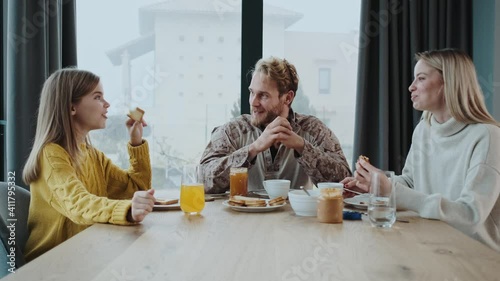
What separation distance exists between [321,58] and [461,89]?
4.54ft

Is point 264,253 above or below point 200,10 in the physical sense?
below

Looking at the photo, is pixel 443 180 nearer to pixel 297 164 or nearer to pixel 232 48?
pixel 297 164

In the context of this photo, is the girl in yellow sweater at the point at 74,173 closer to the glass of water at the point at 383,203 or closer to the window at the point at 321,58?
the glass of water at the point at 383,203

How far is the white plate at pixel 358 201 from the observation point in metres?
1.69

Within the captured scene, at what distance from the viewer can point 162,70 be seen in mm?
3117

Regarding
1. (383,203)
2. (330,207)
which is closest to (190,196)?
(330,207)

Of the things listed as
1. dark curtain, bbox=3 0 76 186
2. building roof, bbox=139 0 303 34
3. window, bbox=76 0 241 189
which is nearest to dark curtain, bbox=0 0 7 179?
dark curtain, bbox=3 0 76 186

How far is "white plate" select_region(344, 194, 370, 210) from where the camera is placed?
1.69 m

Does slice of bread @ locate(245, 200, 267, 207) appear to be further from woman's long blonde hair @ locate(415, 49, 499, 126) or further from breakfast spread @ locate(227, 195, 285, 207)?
woman's long blonde hair @ locate(415, 49, 499, 126)

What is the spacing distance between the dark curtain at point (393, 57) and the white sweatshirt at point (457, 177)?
83cm

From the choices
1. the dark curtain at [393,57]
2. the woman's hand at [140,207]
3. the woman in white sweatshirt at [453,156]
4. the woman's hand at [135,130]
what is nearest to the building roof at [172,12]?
the dark curtain at [393,57]

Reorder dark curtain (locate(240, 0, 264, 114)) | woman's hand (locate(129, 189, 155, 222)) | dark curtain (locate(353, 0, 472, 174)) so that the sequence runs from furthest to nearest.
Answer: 1. dark curtain (locate(240, 0, 264, 114))
2. dark curtain (locate(353, 0, 472, 174))
3. woman's hand (locate(129, 189, 155, 222))

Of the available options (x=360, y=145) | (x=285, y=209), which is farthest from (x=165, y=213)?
(x=360, y=145)

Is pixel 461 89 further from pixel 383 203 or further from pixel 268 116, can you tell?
pixel 268 116
